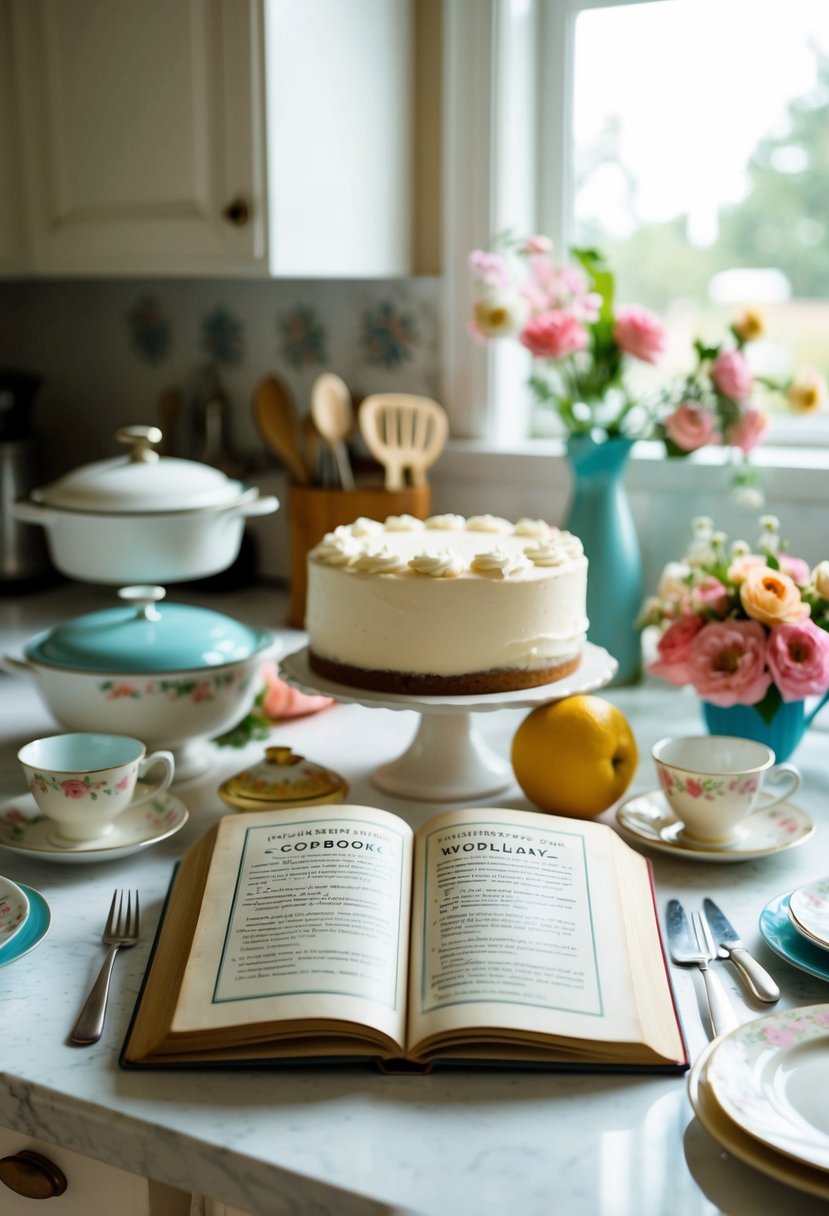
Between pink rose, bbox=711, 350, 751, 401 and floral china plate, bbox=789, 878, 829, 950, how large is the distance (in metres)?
0.70

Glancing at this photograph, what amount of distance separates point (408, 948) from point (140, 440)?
2.34ft

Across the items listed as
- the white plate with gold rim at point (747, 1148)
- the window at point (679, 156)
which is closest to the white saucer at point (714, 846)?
the white plate with gold rim at point (747, 1148)

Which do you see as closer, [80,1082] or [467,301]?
[80,1082]

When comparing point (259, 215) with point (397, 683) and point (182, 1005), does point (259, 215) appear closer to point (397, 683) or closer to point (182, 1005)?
point (397, 683)

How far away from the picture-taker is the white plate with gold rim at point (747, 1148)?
0.63 metres

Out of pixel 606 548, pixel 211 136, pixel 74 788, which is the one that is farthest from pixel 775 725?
pixel 211 136

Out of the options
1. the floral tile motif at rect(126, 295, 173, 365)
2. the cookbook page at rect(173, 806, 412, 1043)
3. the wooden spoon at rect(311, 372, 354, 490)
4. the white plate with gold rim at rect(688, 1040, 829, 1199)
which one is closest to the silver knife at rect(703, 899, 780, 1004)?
the white plate with gold rim at rect(688, 1040, 829, 1199)

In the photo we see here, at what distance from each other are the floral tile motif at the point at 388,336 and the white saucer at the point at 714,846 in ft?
3.23

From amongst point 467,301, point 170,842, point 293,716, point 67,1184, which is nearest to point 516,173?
point 467,301

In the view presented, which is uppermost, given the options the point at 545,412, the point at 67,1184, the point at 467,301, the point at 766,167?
the point at 766,167

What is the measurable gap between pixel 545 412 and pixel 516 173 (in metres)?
0.37

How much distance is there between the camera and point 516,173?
1849 millimetres

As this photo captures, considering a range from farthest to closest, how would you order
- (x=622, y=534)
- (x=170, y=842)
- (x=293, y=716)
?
(x=622, y=534)
(x=293, y=716)
(x=170, y=842)

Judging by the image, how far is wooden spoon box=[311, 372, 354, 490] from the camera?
175cm
